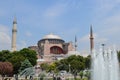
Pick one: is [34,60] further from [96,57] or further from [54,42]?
[54,42]

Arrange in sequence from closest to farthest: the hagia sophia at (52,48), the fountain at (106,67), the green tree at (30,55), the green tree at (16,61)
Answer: the fountain at (106,67)
the green tree at (16,61)
the green tree at (30,55)
the hagia sophia at (52,48)

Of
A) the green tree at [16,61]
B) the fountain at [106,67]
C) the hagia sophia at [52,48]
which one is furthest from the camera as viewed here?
the hagia sophia at [52,48]

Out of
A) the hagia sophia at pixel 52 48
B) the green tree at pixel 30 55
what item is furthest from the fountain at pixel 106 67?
the hagia sophia at pixel 52 48

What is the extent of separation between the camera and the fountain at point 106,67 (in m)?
20.6

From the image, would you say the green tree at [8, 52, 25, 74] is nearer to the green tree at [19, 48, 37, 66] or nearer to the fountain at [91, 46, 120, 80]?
the green tree at [19, 48, 37, 66]

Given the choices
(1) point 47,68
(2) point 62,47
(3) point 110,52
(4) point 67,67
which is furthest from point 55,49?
(3) point 110,52

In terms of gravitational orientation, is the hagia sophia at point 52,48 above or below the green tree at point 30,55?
above

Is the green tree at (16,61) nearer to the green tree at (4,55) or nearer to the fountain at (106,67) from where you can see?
the green tree at (4,55)

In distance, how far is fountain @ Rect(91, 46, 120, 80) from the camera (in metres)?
20.6

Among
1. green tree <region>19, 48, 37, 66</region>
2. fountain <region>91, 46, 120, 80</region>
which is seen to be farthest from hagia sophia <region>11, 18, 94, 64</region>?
fountain <region>91, 46, 120, 80</region>

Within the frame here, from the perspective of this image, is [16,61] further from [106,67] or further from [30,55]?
[106,67]

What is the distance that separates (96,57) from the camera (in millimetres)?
23078

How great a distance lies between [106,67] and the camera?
2197 cm

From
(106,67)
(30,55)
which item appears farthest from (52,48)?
(106,67)
